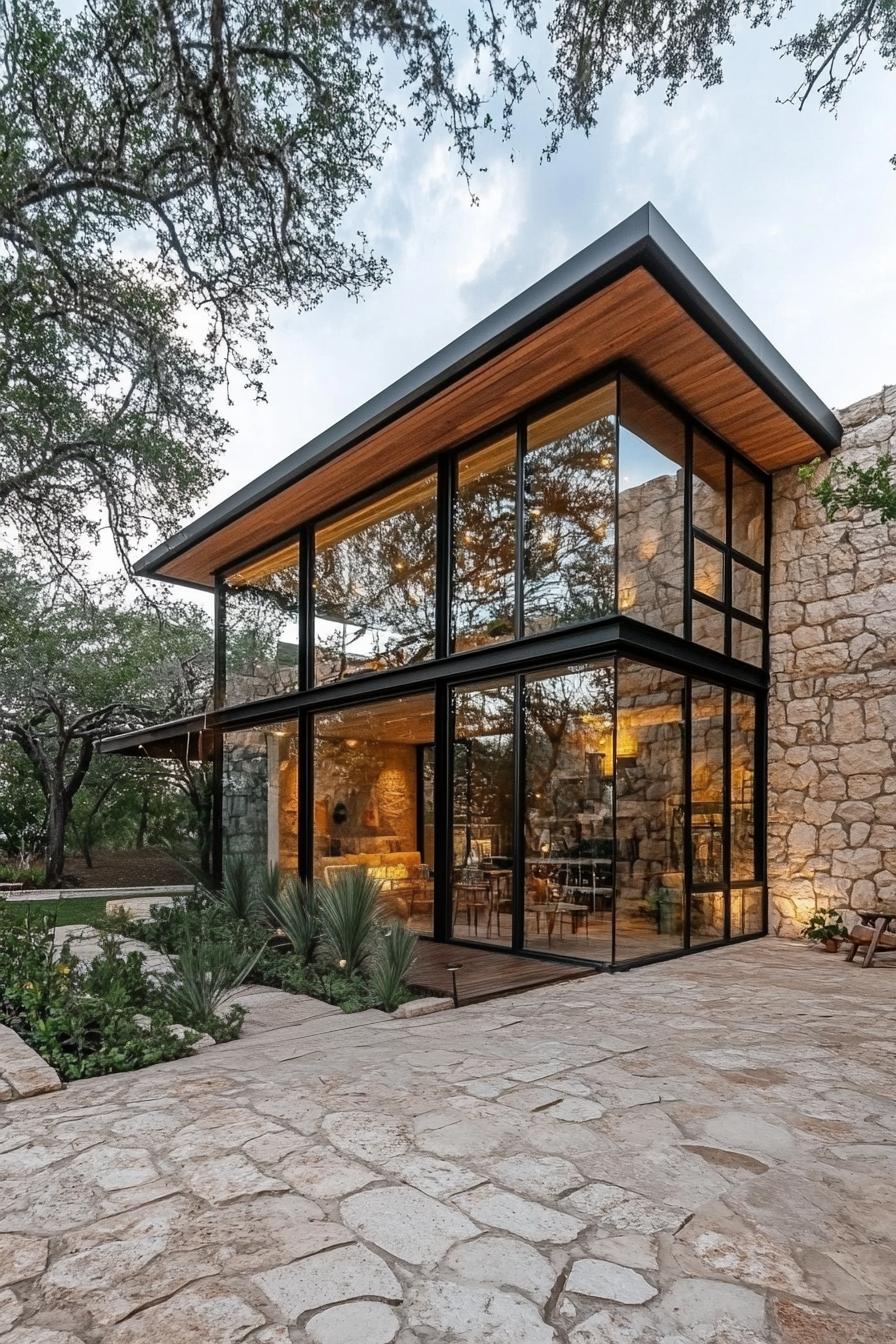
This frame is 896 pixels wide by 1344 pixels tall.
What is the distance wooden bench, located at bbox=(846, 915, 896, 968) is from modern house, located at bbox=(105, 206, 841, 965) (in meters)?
1.15

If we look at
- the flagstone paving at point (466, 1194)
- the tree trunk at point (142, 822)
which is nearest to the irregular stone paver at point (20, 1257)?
the flagstone paving at point (466, 1194)

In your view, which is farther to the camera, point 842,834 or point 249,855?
point 249,855

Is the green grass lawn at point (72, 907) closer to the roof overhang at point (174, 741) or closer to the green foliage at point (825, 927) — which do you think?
the roof overhang at point (174, 741)

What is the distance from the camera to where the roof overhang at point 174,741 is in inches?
461

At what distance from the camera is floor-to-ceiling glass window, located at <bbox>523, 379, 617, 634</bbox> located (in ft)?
21.6

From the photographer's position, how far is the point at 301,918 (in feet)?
21.8

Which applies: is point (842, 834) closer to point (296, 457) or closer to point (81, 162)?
point (296, 457)

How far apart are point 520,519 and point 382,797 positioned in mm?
3659

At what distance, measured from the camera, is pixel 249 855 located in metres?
10.7

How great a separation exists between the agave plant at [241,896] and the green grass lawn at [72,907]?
249cm

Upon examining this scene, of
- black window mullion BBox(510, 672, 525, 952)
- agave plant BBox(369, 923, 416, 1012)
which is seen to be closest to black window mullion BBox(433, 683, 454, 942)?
black window mullion BBox(510, 672, 525, 952)

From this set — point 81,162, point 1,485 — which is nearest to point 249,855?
point 1,485

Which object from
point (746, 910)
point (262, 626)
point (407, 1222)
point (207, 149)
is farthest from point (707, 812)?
point (207, 149)

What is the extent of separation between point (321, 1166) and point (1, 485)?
22.6 feet
